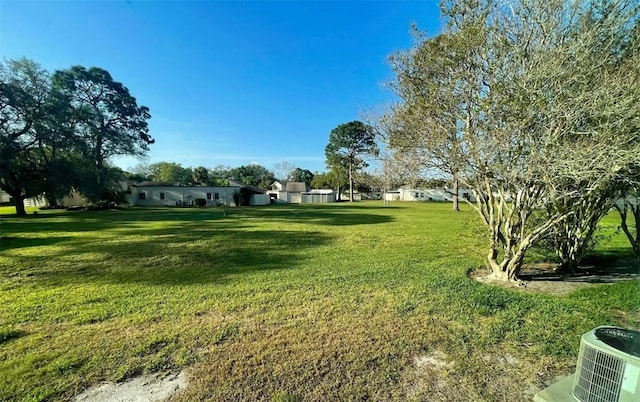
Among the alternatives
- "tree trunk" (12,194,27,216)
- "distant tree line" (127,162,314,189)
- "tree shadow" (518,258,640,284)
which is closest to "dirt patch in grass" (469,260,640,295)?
"tree shadow" (518,258,640,284)

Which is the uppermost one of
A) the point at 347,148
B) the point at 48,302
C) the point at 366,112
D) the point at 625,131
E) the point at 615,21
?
the point at 347,148

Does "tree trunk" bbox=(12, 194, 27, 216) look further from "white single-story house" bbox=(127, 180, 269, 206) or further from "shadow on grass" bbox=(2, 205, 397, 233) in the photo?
"white single-story house" bbox=(127, 180, 269, 206)

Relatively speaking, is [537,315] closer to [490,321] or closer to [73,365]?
[490,321]

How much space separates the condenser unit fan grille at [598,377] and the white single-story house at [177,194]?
112 feet

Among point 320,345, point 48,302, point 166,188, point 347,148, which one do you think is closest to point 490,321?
point 320,345

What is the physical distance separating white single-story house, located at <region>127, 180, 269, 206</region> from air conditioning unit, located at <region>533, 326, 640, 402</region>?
1347 inches

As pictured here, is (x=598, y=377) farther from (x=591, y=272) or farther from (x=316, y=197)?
(x=316, y=197)

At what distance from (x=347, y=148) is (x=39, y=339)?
132ft

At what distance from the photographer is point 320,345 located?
105 inches

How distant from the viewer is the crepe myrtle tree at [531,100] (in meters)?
3.09

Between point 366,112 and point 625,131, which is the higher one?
point 366,112

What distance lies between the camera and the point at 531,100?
3377 mm

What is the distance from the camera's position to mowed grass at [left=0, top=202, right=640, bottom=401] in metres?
2.16

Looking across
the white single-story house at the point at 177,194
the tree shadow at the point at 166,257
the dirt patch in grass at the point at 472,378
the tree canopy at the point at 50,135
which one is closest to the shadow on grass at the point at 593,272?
the dirt patch in grass at the point at 472,378
